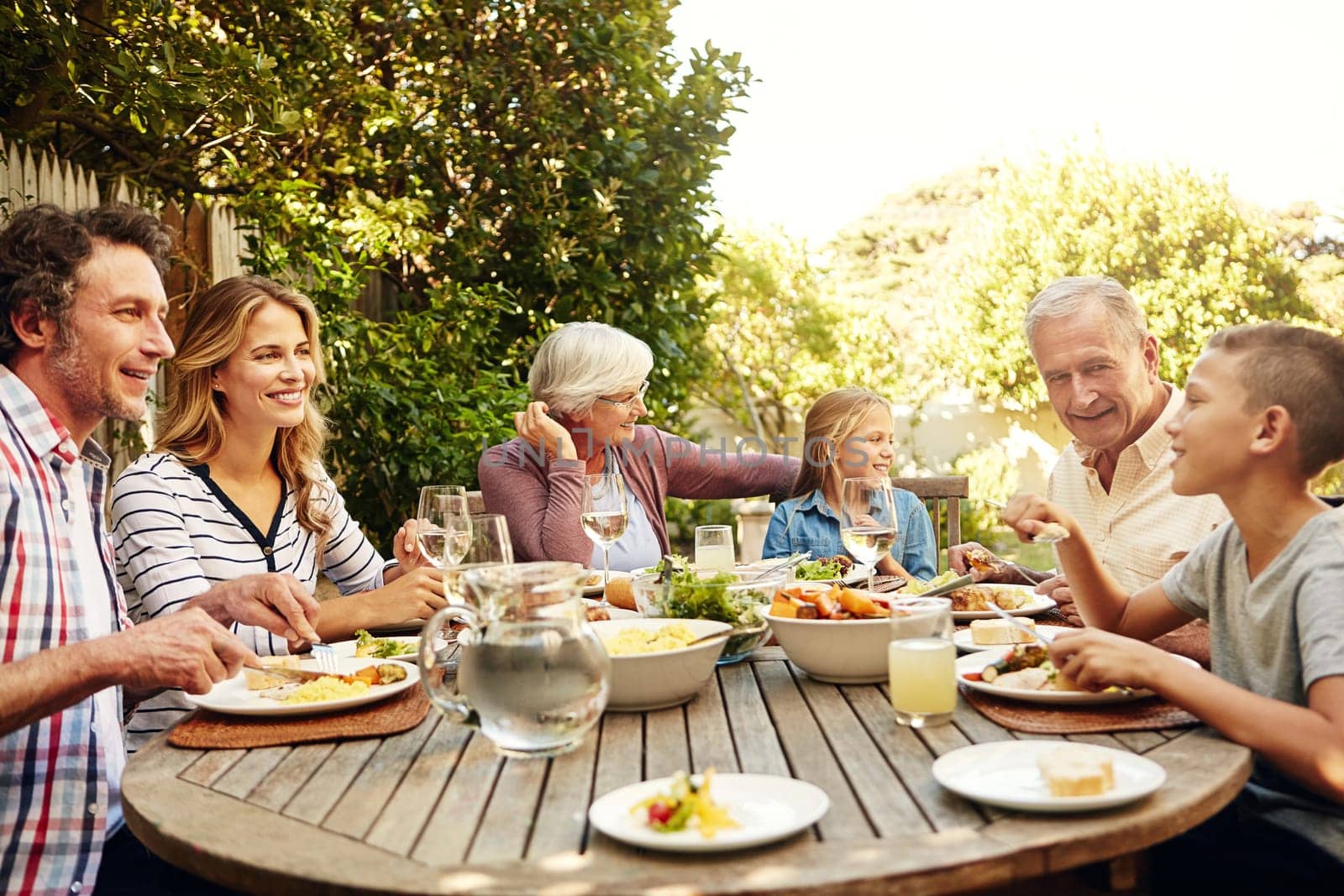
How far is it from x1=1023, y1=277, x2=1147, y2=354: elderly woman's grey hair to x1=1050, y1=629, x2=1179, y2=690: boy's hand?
51.9 inches

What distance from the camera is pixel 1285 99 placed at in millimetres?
20234

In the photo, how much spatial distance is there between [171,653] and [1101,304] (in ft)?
7.15

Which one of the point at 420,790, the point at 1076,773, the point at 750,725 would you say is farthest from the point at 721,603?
the point at 1076,773

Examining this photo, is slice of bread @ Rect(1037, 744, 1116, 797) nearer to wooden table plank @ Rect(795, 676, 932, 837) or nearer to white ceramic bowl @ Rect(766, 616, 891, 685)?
wooden table plank @ Rect(795, 676, 932, 837)

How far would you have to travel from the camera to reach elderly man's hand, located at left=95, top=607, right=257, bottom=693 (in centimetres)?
153

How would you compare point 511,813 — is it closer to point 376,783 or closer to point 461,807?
point 461,807

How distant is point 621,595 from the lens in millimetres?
2449

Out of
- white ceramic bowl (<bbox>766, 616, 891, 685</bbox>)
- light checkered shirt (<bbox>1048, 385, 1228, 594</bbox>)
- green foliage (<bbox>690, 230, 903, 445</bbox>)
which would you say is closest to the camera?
white ceramic bowl (<bbox>766, 616, 891, 685</bbox>)

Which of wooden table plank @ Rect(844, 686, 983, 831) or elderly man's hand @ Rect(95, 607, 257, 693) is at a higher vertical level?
elderly man's hand @ Rect(95, 607, 257, 693)

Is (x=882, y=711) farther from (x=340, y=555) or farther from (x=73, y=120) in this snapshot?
(x=73, y=120)

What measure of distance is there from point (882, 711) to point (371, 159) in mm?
4522

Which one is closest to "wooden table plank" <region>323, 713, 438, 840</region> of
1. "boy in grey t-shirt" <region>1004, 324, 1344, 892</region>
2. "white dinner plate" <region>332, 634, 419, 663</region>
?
"white dinner plate" <region>332, 634, 419, 663</region>

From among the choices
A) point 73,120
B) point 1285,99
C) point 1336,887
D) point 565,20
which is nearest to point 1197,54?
point 1285,99

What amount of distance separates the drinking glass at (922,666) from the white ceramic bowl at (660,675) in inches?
10.7
